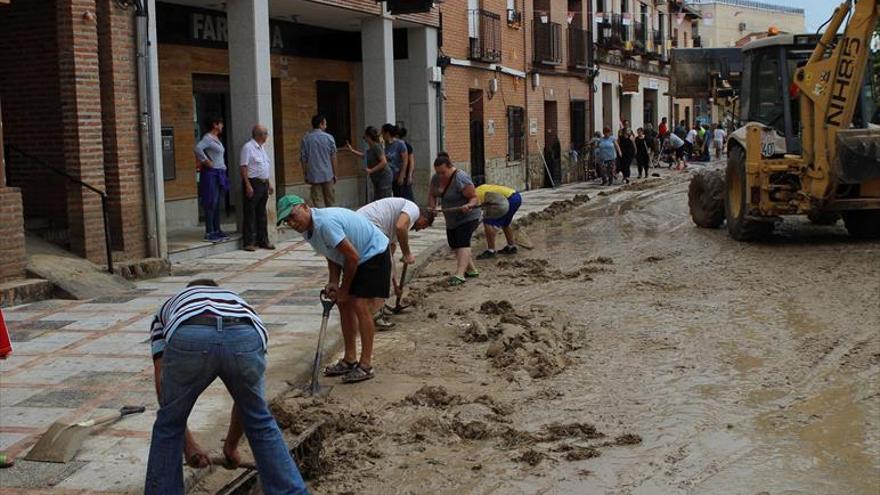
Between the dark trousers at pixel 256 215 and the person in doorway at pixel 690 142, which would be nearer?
the dark trousers at pixel 256 215

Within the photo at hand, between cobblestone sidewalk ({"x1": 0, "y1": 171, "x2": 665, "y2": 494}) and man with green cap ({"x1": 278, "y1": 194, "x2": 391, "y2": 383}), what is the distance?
0.43 m

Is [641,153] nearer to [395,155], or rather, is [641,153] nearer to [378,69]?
[378,69]

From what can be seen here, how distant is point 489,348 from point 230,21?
8.08 metres

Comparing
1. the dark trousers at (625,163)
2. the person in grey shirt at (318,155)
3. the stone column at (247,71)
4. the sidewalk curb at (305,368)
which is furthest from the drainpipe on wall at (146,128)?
the dark trousers at (625,163)

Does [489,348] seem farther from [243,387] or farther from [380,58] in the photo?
[380,58]

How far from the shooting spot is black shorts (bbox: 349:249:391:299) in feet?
24.1

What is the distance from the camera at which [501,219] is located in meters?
13.2

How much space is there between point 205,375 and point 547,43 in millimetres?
25043

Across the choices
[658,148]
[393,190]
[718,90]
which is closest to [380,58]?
[393,190]

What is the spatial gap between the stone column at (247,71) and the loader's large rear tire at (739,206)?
617 cm

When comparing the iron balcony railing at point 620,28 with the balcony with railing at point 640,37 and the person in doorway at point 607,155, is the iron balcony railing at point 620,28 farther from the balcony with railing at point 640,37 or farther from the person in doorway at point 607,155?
the person in doorway at point 607,155

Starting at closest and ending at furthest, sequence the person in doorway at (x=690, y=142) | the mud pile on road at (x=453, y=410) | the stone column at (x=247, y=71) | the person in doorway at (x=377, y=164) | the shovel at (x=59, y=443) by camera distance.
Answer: the shovel at (x=59, y=443) → the mud pile on road at (x=453, y=410) → the stone column at (x=247, y=71) → the person in doorway at (x=377, y=164) → the person in doorway at (x=690, y=142)

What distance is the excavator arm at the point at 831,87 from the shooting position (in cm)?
1227

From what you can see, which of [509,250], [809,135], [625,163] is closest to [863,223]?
[809,135]
